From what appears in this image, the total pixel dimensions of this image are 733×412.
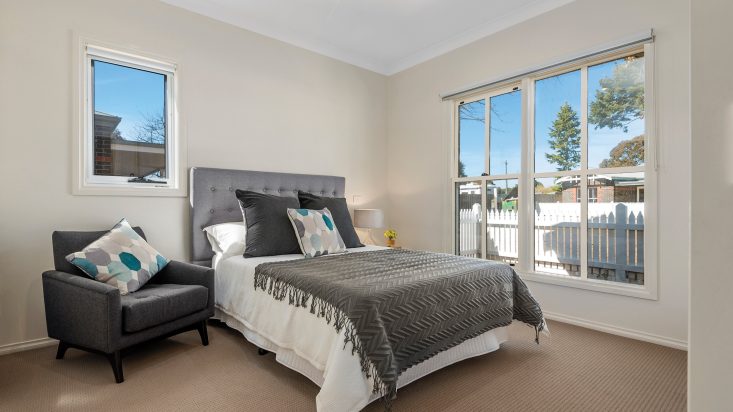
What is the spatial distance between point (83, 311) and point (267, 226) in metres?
1.28

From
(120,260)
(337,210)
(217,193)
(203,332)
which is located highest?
(217,193)

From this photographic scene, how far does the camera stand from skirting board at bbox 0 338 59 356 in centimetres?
251

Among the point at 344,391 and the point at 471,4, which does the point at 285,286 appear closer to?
the point at 344,391

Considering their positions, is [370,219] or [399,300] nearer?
[399,300]

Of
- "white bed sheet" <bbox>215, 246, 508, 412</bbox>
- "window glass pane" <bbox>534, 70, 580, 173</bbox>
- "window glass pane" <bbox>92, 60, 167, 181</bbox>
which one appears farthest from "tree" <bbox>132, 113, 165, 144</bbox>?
"window glass pane" <bbox>534, 70, 580, 173</bbox>

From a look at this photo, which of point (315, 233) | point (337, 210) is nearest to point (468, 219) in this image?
point (337, 210)

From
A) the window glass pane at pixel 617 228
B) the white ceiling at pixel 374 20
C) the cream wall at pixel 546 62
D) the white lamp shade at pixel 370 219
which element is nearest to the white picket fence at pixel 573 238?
the window glass pane at pixel 617 228

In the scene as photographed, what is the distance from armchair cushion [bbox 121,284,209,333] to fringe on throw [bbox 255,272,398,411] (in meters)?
0.62

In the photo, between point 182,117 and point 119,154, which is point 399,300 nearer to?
point 182,117

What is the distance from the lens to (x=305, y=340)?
195 centimetres

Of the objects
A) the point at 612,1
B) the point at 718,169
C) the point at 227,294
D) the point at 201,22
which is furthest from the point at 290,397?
the point at 612,1

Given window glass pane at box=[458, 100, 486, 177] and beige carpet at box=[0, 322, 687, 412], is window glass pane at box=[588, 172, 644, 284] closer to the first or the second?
beige carpet at box=[0, 322, 687, 412]

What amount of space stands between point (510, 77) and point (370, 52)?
179cm

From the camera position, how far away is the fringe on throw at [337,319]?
161cm
